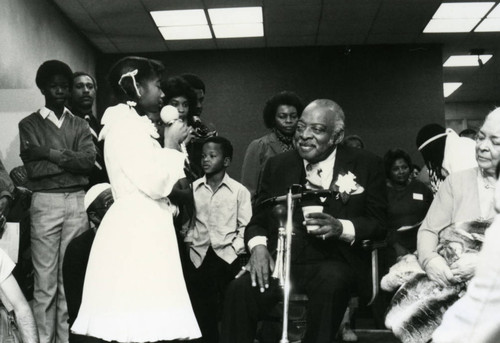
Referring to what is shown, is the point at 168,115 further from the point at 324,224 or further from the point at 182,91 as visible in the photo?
the point at 182,91

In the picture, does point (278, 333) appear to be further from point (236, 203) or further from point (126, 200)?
point (126, 200)

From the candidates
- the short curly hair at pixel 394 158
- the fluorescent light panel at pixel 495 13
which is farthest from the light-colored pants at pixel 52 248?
the fluorescent light panel at pixel 495 13

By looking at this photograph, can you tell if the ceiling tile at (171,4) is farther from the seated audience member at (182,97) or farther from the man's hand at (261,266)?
the man's hand at (261,266)

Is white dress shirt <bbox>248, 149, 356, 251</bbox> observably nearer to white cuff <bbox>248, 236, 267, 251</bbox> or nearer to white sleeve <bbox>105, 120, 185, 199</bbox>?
white cuff <bbox>248, 236, 267, 251</bbox>

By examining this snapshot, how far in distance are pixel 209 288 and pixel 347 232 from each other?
4.00 ft

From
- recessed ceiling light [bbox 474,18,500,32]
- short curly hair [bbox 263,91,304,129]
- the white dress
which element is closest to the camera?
the white dress

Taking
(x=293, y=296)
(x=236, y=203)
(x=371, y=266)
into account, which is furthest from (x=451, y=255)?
(x=236, y=203)

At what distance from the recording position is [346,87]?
9.59m

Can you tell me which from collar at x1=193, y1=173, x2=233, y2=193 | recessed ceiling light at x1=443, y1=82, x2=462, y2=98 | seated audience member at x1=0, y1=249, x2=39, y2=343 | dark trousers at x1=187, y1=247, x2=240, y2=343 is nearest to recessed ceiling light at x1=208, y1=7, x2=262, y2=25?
collar at x1=193, y1=173, x2=233, y2=193

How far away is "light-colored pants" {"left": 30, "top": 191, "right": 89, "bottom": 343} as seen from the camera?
13.7ft

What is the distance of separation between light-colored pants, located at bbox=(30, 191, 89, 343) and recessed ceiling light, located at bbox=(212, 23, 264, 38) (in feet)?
15.7

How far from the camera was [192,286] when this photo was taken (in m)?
4.05

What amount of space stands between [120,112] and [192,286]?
1.46 m

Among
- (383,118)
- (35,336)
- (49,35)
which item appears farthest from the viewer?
(383,118)
